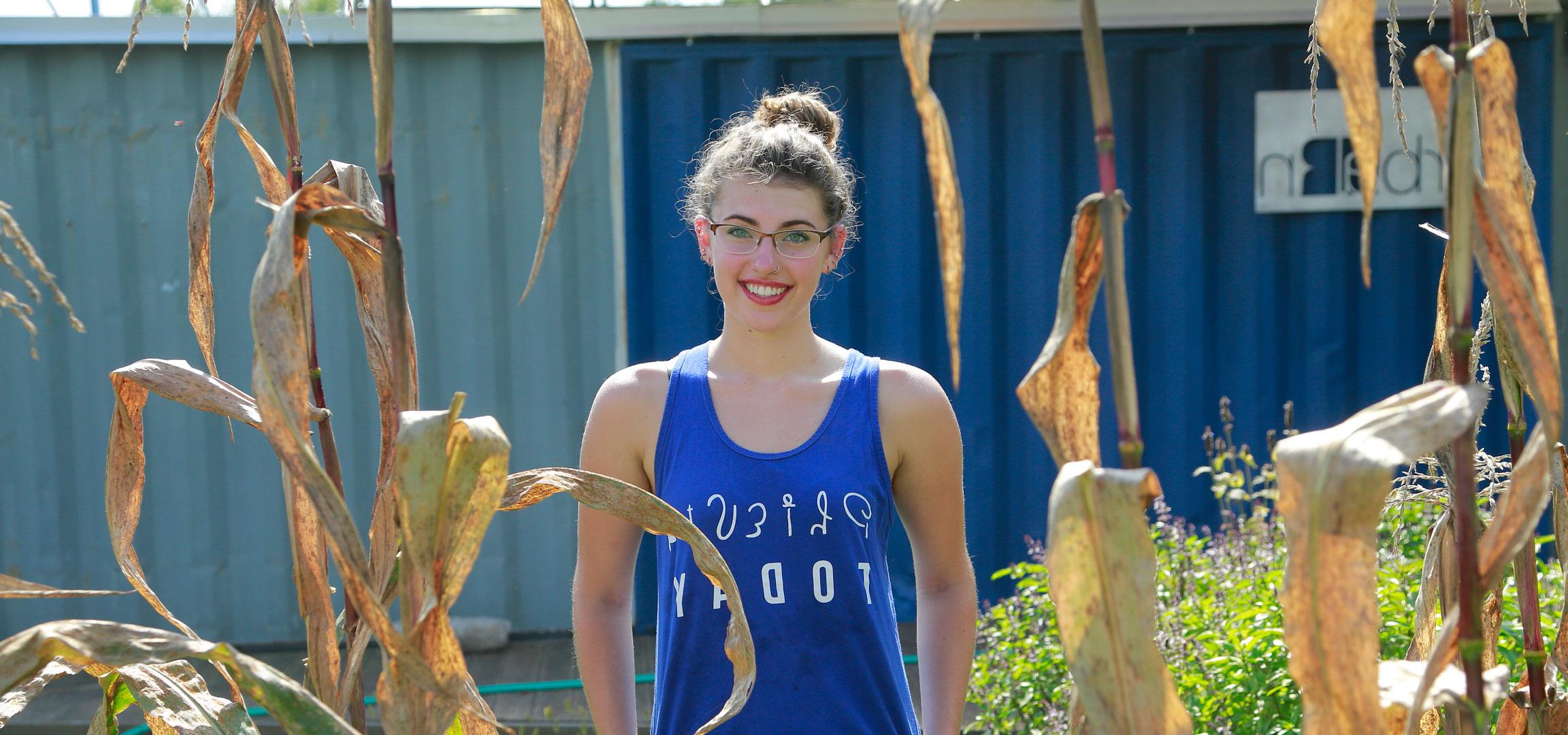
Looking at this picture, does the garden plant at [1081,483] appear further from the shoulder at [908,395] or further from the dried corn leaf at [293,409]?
the shoulder at [908,395]

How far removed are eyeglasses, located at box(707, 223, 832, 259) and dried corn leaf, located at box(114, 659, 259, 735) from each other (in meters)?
1.16

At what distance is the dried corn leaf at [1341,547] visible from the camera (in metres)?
0.62

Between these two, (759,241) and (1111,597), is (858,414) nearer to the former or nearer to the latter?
(759,241)

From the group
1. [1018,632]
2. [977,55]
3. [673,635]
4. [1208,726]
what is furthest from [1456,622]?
[977,55]

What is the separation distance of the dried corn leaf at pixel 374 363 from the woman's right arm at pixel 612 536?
0.98 metres

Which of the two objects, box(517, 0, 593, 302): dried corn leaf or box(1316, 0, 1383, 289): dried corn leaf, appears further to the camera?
box(517, 0, 593, 302): dried corn leaf

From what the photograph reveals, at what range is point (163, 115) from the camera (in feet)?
15.9

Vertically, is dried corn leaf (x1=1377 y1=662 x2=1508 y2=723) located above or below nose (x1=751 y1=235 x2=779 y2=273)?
below

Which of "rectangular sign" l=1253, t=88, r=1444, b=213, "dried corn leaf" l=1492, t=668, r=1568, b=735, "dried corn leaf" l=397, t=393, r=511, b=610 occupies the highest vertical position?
"rectangular sign" l=1253, t=88, r=1444, b=213

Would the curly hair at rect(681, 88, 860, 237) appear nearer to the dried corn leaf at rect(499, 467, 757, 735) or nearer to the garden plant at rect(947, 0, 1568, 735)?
the dried corn leaf at rect(499, 467, 757, 735)

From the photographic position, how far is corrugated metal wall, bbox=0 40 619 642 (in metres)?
4.86

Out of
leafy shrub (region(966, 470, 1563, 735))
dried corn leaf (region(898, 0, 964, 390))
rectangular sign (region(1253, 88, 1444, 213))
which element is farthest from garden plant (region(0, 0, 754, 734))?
rectangular sign (region(1253, 88, 1444, 213))

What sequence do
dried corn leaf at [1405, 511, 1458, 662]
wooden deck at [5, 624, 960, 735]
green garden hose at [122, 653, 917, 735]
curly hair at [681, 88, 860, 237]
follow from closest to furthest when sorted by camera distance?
1. dried corn leaf at [1405, 511, 1458, 662]
2. curly hair at [681, 88, 860, 237]
3. wooden deck at [5, 624, 960, 735]
4. green garden hose at [122, 653, 917, 735]

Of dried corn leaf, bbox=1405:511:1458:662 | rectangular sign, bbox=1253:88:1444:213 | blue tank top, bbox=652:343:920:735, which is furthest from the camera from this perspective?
rectangular sign, bbox=1253:88:1444:213
